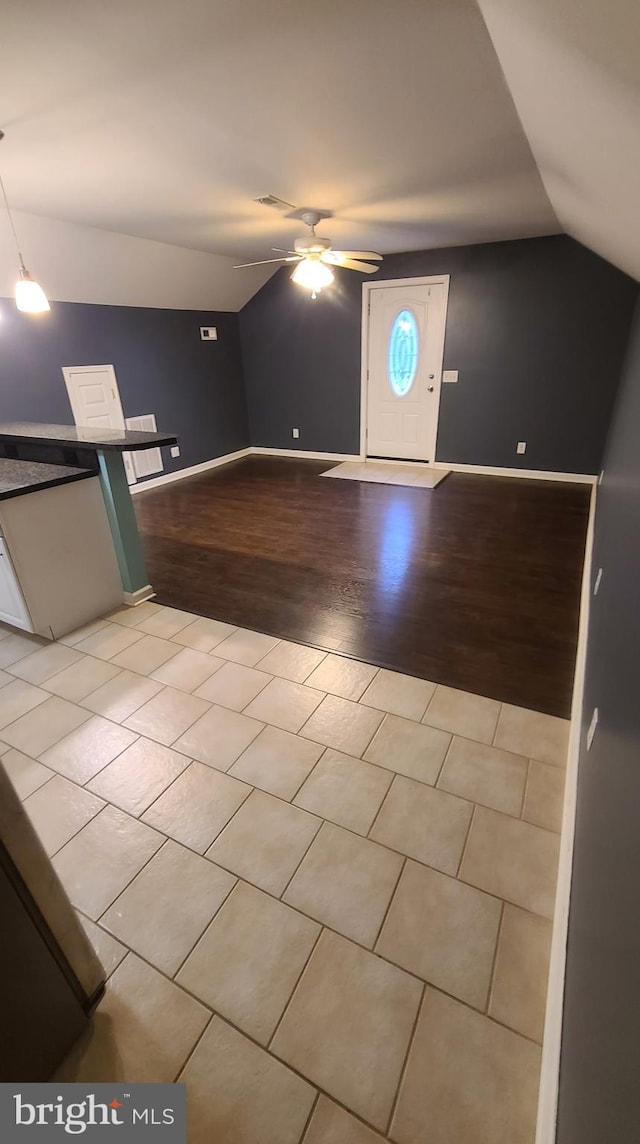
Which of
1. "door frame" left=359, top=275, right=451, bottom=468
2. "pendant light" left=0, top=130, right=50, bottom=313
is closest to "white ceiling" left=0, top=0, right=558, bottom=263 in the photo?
"pendant light" left=0, top=130, right=50, bottom=313

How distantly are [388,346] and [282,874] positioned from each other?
540 cm

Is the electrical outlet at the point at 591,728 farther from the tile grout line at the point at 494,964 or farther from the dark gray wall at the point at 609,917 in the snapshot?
the tile grout line at the point at 494,964

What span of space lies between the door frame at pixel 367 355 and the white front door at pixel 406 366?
11 millimetres

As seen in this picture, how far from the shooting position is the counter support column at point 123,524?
269cm

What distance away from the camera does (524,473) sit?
5.26 meters

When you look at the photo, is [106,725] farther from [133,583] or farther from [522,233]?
[522,233]

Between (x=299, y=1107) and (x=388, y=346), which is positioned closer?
(x=299, y=1107)

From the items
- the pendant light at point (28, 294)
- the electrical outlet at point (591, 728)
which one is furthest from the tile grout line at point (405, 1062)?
the pendant light at point (28, 294)

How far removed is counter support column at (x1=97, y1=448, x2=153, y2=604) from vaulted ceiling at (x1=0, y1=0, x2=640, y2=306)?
1.42m

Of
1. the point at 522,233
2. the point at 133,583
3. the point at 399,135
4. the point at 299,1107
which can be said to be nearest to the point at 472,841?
the point at 299,1107

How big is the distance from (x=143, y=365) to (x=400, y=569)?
3.72m

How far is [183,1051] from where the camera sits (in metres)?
1.10

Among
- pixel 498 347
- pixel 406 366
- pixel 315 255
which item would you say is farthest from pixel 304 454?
pixel 315 255

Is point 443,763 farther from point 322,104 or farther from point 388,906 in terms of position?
point 322,104
